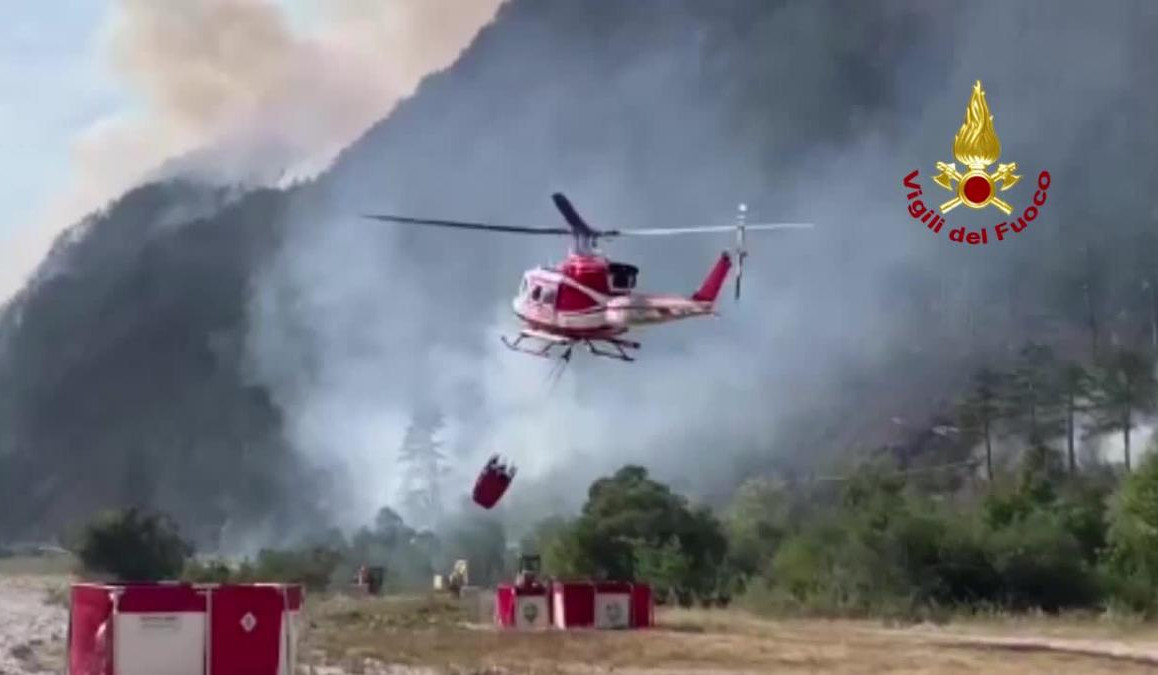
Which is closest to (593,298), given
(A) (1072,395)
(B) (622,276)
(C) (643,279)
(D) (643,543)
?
(B) (622,276)

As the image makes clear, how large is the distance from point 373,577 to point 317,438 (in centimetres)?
2543

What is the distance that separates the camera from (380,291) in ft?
284

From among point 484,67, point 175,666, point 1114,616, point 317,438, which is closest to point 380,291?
point 317,438

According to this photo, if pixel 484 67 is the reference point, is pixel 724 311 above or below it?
below

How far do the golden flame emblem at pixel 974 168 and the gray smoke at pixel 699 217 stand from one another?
2013 mm

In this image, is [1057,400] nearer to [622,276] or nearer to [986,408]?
[986,408]

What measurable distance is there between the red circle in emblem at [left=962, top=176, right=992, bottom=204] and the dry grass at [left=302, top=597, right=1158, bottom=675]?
40.3 metres

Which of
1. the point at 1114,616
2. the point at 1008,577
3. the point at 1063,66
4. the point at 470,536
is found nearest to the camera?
the point at 1114,616

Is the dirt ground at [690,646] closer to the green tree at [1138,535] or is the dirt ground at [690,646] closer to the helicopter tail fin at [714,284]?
the green tree at [1138,535]

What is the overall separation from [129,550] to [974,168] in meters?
40.1

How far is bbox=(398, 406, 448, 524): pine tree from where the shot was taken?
80.6 metres

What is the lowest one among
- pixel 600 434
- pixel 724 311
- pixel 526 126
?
pixel 600 434

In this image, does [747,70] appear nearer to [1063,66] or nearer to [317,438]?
[1063,66]

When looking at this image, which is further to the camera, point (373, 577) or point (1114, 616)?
point (373, 577)
